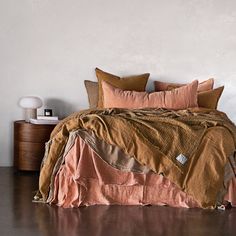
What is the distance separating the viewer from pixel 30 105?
5078 mm

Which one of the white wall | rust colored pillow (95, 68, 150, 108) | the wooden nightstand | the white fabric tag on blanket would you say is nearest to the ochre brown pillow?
rust colored pillow (95, 68, 150, 108)

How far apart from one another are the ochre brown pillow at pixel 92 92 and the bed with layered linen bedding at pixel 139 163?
1415 millimetres

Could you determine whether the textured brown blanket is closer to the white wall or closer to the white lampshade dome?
the white lampshade dome

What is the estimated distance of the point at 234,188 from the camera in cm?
367

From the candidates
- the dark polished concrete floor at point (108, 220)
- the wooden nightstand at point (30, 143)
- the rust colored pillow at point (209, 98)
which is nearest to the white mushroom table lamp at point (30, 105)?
the wooden nightstand at point (30, 143)

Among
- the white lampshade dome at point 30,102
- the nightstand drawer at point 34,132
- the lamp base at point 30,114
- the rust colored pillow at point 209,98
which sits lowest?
the nightstand drawer at point 34,132

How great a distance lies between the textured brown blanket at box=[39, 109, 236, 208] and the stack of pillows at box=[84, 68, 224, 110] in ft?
3.48

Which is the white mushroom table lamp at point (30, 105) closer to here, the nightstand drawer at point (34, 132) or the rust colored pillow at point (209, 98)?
the nightstand drawer at point (34, 132)

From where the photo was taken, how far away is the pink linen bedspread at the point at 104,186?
11.8ft

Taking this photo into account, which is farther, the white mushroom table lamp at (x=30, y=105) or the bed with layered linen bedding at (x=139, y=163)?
the white mushroom table lamp at (x=30, y=105)

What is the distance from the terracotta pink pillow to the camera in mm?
4816

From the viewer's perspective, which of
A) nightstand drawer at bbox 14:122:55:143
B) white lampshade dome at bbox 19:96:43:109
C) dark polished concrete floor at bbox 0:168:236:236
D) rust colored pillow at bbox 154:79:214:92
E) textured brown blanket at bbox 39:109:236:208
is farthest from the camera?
rust colored pillow at bbox 154:79:214:92

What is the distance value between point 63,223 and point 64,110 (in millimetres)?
2491

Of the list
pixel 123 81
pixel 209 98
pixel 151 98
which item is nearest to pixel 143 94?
pixel 151 98
